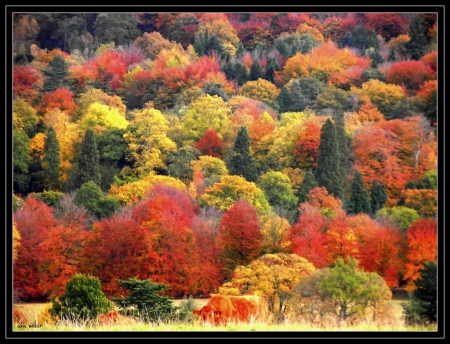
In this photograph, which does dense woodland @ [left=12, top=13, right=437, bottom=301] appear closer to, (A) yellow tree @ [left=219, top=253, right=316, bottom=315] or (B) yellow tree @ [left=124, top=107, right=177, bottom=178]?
(B) yellow tree @ [left=124, top=107, right=177, bottom=178]

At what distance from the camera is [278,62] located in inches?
2940

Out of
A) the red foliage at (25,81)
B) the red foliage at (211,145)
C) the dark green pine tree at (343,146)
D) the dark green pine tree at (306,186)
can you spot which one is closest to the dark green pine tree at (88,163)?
the red foliage at (211,145)

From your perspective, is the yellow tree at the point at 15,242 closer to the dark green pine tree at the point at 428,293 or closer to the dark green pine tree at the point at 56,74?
the dark green pine tree at the point at 428,293

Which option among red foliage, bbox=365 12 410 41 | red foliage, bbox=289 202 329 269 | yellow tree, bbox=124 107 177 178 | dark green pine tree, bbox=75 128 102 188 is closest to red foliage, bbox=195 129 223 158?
yellow tree, bbox=124 107 177 178

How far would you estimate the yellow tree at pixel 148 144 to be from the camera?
185ft

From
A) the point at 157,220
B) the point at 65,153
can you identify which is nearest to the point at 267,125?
the point at 65,153

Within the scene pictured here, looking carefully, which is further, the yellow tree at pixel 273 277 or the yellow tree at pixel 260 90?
the yellow tree at pixel 260 90

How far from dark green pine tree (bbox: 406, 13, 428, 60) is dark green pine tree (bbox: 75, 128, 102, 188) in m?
22.0

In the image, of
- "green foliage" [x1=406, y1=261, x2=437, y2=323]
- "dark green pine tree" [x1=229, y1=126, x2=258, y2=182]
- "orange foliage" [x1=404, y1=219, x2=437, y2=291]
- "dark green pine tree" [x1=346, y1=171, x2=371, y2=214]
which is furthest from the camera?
"dark green pine tree" [x1=229, y1=126, x2=258, y2=182]

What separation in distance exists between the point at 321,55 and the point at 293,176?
67.1ft

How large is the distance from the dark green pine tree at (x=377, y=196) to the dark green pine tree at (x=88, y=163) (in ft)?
45.5

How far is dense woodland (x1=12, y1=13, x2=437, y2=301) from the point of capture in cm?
4200

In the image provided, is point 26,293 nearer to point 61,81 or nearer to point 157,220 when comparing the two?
point 157,220

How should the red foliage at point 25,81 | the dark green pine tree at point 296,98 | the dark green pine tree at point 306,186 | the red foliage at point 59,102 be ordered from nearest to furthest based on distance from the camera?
1. the dark green pine tree at point 306,186
2. the red foliage at point 59,102
3. the red foliage at point 25,81
4. the dark green pine tree at point 296,98
